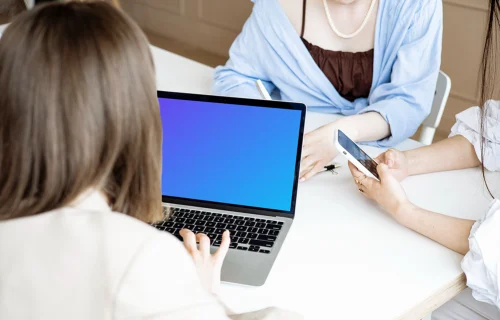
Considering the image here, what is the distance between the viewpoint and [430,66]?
1.61 metres

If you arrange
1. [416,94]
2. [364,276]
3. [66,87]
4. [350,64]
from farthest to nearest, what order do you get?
[350,64] < [416,94] < [364,276] < [66,87]

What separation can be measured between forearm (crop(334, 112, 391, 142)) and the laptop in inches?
14.8

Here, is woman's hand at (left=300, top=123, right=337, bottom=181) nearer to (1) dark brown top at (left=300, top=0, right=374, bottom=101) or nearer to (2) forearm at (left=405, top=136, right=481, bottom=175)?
(2) forearm at (left=405, top=136, right=481, bottom=175)

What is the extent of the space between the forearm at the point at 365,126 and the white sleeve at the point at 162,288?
33.8 inches

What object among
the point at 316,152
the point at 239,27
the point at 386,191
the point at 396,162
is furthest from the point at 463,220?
the point at 239,27

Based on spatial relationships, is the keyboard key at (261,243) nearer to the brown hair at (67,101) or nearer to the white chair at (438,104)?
the brown hair at (67,101)

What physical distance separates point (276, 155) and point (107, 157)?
0.49 m

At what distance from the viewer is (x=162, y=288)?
0.68 m

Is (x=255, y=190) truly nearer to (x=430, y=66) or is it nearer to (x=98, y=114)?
(x=98, y=114)

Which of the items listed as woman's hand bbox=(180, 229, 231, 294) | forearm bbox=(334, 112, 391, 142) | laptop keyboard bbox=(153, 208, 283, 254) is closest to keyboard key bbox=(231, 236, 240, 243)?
laptop keyboard bbox=(153, 208, 283, 254)

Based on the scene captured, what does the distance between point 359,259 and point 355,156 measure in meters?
0.23

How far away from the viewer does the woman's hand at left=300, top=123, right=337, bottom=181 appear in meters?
1.37

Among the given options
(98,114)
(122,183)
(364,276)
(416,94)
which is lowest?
(364,276)

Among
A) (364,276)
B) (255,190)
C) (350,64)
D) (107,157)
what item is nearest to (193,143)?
(255,190)
